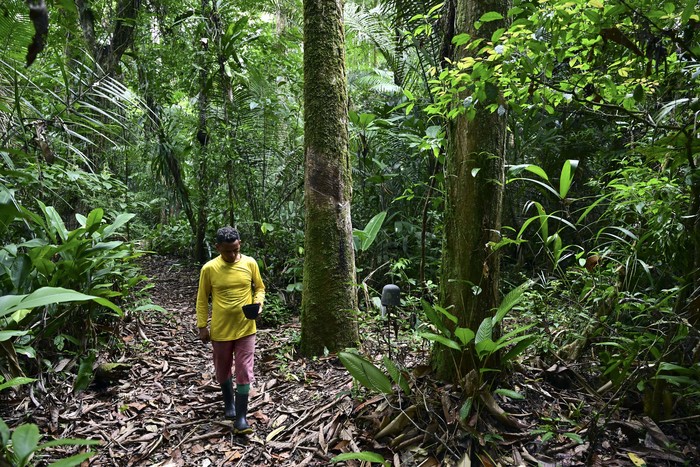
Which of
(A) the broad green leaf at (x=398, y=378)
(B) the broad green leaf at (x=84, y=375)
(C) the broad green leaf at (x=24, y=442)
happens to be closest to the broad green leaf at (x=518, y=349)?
(A) the broad green leaf at (x=398, y=378)

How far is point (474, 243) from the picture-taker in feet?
8.83

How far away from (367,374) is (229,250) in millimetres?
1407

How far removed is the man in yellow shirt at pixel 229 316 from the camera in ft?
10.9

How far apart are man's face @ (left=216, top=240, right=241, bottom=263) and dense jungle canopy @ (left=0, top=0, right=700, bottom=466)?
0.87m

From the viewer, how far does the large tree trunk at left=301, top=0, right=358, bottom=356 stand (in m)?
4.13

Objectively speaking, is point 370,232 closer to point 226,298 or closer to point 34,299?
point 226,298

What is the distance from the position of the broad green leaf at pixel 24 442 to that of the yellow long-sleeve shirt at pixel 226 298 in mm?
1528

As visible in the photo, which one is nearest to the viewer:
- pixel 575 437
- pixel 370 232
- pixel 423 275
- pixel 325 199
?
pixel 575 437

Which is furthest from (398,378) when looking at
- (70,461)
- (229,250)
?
(70,461)

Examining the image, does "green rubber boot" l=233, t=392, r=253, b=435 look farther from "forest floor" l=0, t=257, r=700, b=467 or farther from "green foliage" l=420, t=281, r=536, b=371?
"green foliage" l=420, t=281, r=536, b=371

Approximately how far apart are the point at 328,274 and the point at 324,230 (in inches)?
16.4

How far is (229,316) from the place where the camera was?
3.32 metres

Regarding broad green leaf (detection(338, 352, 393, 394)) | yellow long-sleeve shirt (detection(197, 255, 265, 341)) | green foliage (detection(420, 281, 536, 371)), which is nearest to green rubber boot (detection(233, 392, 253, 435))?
yellow long-sleeve shirt (detection(197, 255, 265, 341))

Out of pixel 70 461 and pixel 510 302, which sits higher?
pixel 510 302
